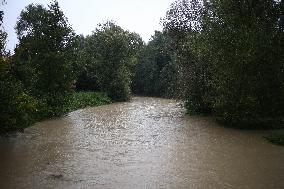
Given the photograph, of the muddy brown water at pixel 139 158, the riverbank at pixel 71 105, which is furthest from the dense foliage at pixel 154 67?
the muddy brown water at pixel 139 158

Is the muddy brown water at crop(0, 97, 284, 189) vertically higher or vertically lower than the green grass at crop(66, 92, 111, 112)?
lower

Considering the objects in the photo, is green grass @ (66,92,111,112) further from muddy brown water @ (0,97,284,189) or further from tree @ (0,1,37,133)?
tree @ (0,1,37,133)

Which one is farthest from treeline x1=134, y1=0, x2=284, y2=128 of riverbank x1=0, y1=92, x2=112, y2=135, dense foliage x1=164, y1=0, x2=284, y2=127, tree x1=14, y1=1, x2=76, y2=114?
riverbank x1=0, y1=92, x2=112, y2=135

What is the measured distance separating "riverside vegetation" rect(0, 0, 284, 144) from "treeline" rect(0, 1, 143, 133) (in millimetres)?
67

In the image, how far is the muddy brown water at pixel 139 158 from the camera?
37.2 ft

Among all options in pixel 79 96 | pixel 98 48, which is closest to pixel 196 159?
pixel 79 96

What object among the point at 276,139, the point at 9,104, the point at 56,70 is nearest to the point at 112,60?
the point at 56,70

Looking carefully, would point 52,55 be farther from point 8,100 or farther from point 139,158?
point 139,158

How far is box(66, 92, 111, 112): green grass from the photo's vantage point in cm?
3392

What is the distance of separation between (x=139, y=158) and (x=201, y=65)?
14857 mm

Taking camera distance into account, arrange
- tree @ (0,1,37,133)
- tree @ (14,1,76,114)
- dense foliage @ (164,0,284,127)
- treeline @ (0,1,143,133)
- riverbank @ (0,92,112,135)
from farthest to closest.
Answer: tree @ (14,1,76,114) → dense foliage @ (164,0,284,127) → riverbank @ (0,92,112,135) → treeline @ (0,1,143,133) → tree @ (0,1,37,133)

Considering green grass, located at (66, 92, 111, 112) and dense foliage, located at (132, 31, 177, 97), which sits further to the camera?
dense foliage, located at (132, 31, 177, 97)

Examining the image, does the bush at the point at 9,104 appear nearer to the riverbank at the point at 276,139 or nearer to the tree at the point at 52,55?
the tree at the point at 52,55

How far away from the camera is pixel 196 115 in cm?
2923
